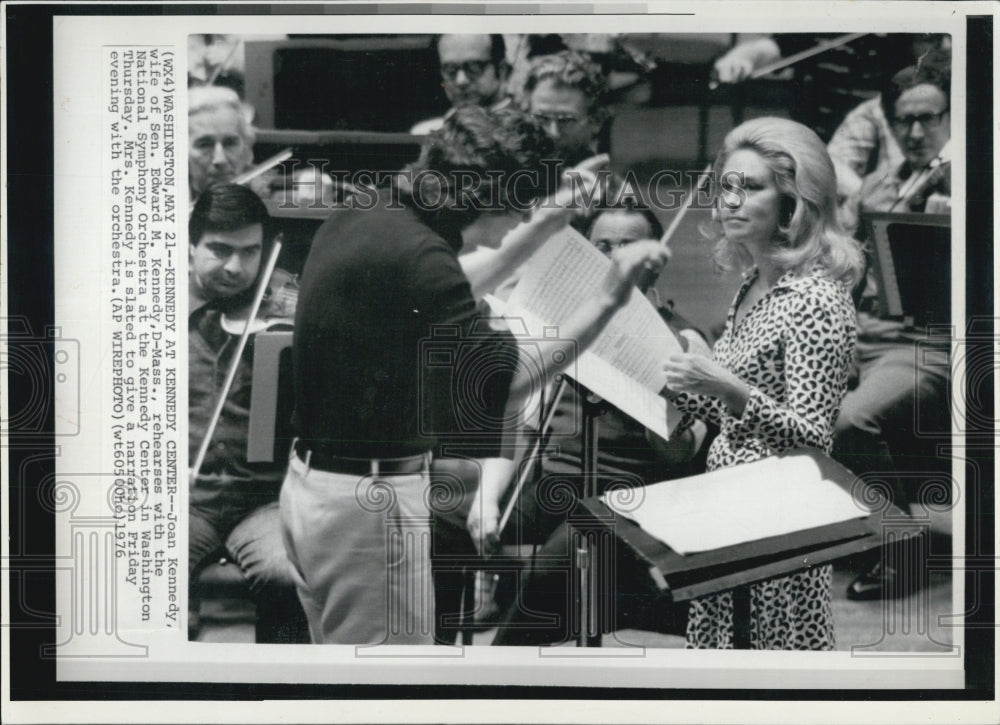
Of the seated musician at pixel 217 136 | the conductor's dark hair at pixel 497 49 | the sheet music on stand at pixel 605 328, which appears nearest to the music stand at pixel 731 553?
the sheet music on stand at pixel 605 328

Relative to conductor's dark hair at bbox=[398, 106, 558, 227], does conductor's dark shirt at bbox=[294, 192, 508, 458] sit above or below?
below

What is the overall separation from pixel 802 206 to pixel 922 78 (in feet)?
1.84

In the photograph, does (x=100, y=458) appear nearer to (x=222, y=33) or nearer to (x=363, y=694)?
(x=363, y=694)

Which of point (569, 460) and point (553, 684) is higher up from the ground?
point (569, 460)

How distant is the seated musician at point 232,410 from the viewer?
2.54 metres

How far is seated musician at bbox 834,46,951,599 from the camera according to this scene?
2.49m

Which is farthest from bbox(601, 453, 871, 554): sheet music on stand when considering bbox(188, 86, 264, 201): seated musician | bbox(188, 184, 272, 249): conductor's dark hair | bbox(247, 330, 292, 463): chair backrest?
bbox(188, 86, 264, 201): seated musician

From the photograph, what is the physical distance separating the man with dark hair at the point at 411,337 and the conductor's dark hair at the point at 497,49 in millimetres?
152

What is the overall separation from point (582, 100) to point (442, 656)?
1.78 meters

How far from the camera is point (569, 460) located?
2.50 meters

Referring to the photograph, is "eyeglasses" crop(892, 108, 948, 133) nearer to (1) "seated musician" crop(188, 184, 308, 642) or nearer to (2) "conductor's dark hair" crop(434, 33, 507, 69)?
(2) "conductor's dark hair" crop(434, 33, 507, 69)

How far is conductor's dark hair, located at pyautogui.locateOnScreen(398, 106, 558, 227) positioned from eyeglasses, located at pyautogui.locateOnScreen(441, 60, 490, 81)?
99 mm

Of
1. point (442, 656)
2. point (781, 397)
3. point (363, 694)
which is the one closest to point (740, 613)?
point (781, 397)
